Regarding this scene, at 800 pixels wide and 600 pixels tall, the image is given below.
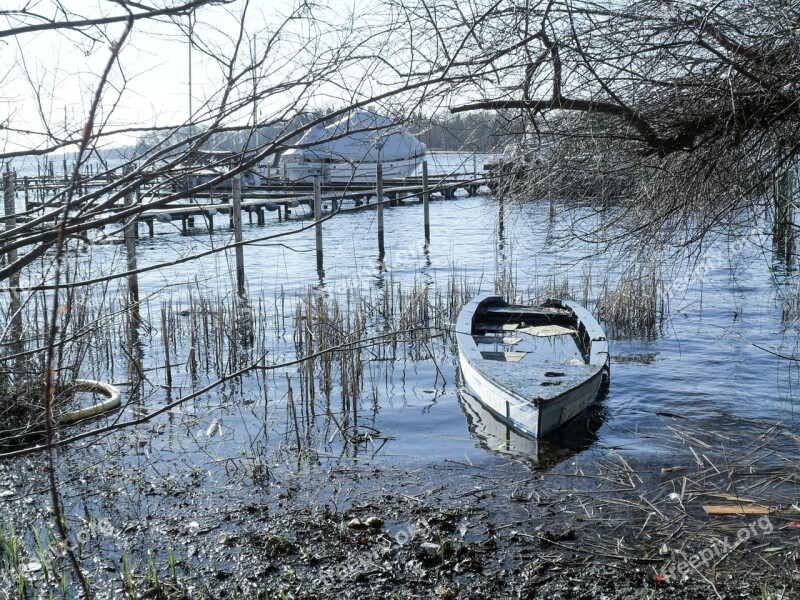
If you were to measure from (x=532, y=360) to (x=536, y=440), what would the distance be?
2138 millimetres

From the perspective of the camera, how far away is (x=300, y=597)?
15.5 ft

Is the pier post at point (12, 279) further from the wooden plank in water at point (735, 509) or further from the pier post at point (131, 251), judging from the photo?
the wooden plank in water at point (735, 509)

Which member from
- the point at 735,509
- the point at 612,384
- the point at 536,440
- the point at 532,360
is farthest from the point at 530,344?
the point at 735,509

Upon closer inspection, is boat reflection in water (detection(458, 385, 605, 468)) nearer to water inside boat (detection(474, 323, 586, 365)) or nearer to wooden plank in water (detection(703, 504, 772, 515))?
water inside boat (detection(474, 323, 586, 365))

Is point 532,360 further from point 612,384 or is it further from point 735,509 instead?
point 735,509

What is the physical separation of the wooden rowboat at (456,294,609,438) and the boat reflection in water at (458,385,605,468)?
9cm

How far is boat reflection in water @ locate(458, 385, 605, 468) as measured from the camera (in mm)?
7319

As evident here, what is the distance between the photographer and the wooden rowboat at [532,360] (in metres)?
7.65

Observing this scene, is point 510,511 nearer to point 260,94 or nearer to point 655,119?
point 655,119

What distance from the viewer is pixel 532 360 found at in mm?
9523

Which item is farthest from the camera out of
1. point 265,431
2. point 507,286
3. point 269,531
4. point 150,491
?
point 507,286

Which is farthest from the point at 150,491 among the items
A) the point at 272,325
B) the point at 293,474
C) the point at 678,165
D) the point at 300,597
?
the point at 272,325

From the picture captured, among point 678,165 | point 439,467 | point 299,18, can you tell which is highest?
point 299,18

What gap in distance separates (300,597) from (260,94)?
3186 millimetres
